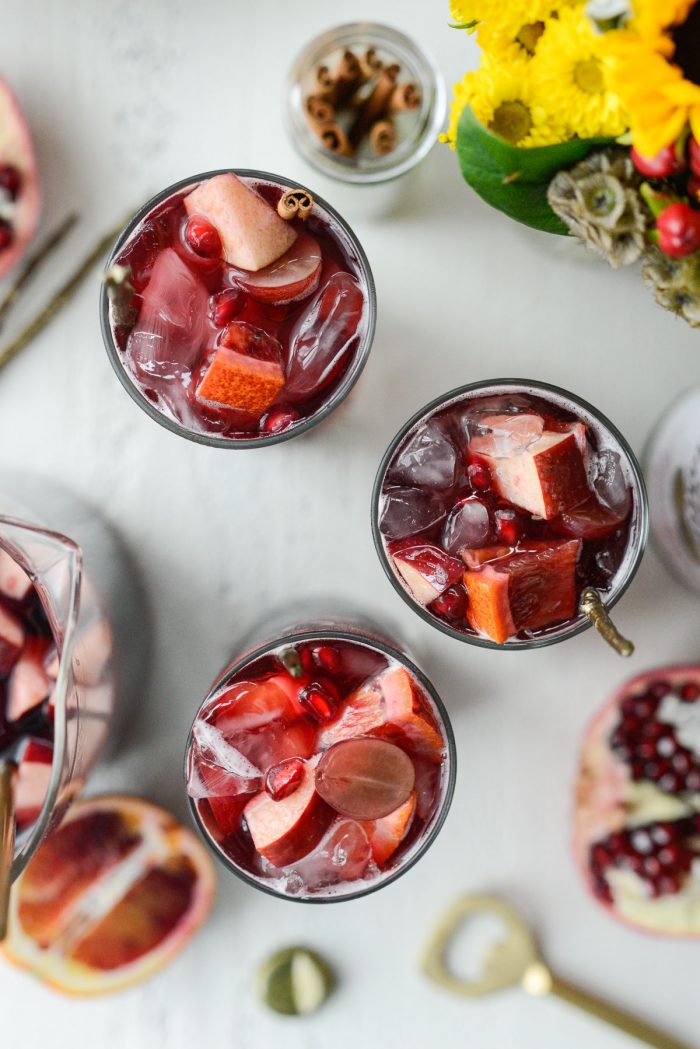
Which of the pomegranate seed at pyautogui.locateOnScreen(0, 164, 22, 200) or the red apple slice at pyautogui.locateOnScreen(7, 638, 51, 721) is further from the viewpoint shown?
the pomegranate seed at pyautogui.locateOnScreen(0, 164, 22, 200)

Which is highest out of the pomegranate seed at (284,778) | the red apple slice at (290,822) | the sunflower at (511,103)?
the sunflower at (511,103)

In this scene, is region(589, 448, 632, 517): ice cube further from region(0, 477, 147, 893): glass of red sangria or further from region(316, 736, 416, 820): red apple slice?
region(0, 477, 147, 893): glass of red sangria

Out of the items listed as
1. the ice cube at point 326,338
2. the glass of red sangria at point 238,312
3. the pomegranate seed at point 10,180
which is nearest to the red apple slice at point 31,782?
the glass of red sangria at point 238,312

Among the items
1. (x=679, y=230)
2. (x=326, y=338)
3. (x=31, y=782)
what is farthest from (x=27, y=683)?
(x=679, y=230)

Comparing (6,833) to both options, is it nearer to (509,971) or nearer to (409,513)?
(409,513)

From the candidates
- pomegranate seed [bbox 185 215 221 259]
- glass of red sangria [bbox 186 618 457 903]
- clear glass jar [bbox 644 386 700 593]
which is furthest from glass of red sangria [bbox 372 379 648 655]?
pomegranate seed [bbox 185 215 221 259]

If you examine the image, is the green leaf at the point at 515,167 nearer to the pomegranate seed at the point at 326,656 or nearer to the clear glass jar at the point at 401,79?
the clear glass jar at the point at 401,79
